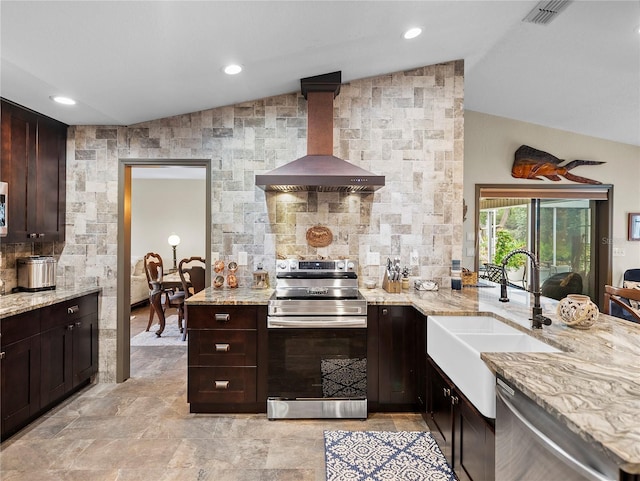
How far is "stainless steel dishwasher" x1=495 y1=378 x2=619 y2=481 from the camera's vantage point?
0.98 meters

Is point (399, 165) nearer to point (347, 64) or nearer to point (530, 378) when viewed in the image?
point (347, 64)

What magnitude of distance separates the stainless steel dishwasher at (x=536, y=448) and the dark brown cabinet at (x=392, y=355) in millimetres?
1311

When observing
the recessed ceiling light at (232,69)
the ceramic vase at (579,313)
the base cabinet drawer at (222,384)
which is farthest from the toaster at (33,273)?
the ceramic vase at (579,313)

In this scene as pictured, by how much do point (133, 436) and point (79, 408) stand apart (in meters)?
0.75

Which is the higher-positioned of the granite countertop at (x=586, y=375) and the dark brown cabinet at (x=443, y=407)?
the granite countertop at (x=586, y=375)

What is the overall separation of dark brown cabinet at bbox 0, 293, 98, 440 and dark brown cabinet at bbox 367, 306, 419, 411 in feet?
7.96

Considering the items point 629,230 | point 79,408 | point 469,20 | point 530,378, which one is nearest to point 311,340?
point 530,378

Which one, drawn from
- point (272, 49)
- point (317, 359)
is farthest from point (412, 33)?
point (317, 359)

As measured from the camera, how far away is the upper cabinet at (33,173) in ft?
9.14

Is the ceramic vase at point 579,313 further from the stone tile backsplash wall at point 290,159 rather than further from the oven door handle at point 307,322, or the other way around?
the stone tile backsplash wall at point 290,159

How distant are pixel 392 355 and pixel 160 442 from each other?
1734 millimetres

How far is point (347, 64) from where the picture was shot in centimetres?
304

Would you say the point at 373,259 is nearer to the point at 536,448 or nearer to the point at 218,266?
Result: the point at 218,266

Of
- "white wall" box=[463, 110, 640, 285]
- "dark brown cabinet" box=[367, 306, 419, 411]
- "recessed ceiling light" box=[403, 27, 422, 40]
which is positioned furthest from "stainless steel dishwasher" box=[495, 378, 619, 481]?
"white wall" box=[463, 110, 640, 285]
